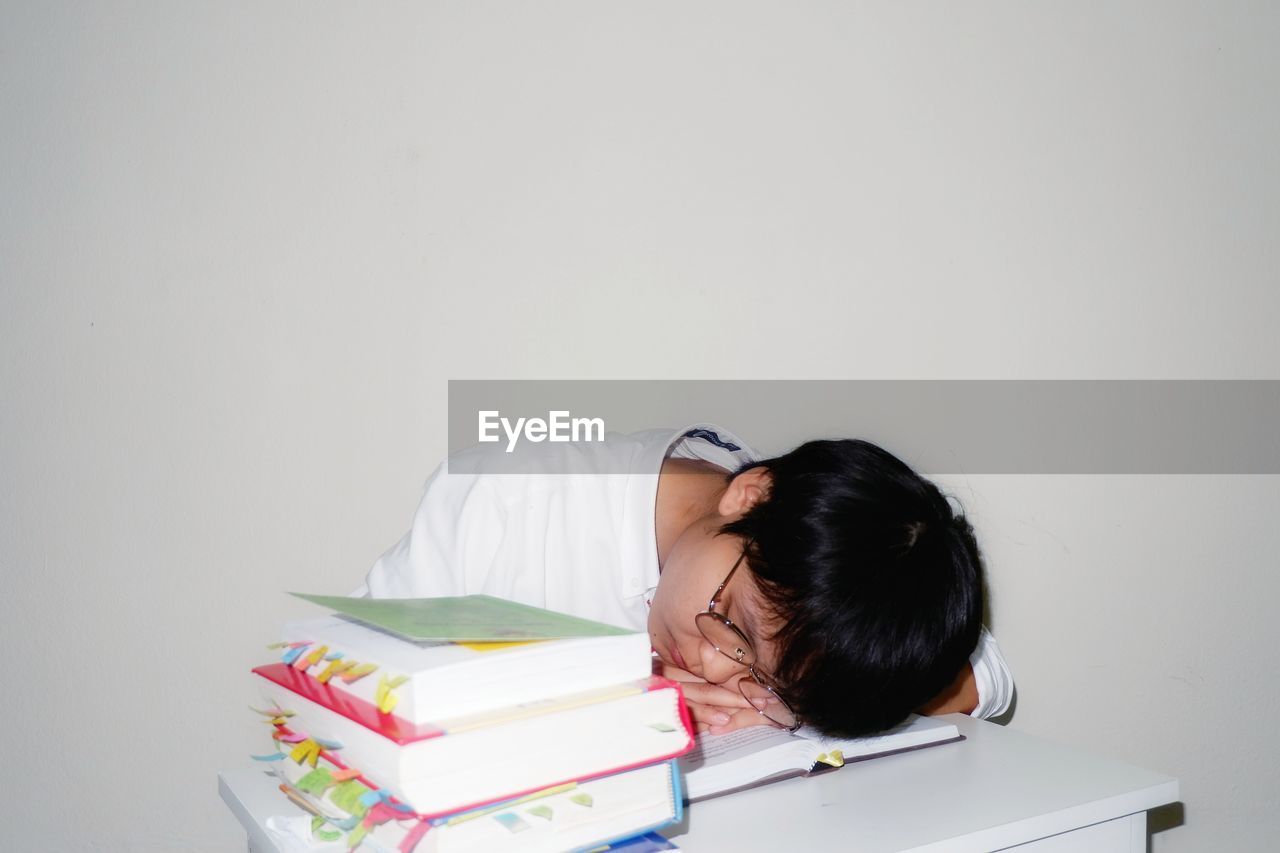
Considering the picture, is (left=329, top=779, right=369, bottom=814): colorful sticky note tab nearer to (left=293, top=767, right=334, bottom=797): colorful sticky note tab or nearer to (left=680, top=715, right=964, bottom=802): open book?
(left=293, top=767, right=334, bottom=797): colorful sticky note tab

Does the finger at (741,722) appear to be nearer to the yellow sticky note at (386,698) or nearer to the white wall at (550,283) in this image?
the yellow sticky note at (386,698)

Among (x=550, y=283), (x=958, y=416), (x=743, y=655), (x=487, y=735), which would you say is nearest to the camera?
(x=487, y=735)

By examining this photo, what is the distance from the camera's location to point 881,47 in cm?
144

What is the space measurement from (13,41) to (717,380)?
0.95 m

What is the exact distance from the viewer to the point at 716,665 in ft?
3.11

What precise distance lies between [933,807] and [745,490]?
34 centimetres

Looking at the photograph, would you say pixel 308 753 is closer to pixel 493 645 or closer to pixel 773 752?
pixel 493 645

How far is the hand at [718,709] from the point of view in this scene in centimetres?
92

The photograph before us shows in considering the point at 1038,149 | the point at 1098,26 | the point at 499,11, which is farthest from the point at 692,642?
the point at 1098,26

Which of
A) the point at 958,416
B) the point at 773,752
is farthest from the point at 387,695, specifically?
the point at 958,416

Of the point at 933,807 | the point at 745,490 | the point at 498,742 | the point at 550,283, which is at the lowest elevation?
the point at 933,807

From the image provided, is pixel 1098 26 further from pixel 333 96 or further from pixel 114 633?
pixel 114 633

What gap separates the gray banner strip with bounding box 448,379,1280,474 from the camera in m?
1.34

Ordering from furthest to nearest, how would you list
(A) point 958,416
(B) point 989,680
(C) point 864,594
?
(A) point 958,416, (B) point 989,680, (C) point 864,594
